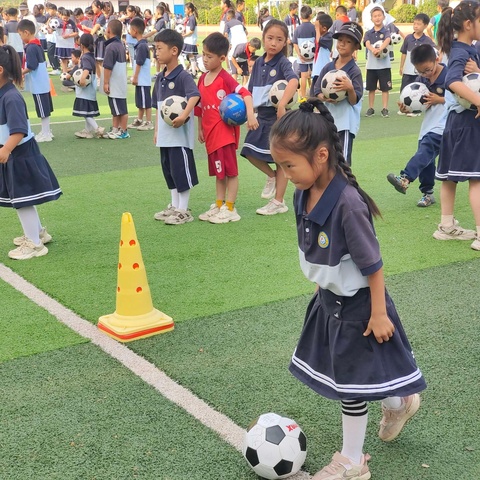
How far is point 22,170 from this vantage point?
Result: 5.89 meters

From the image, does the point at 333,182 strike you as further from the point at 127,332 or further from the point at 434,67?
the point at 434,67

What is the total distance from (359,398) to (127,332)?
1921 millimetres

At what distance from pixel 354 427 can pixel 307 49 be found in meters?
13.5

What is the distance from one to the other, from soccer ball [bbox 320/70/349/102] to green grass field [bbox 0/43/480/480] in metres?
1.25

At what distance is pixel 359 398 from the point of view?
2826 millimetres

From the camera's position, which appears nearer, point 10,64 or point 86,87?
point 10,64

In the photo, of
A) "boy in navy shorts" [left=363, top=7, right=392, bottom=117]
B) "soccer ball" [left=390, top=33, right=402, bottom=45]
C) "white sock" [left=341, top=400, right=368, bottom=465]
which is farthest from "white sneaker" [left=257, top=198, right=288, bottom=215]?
"soccer ball" [left=390, top=33, right=402, bottom=45]

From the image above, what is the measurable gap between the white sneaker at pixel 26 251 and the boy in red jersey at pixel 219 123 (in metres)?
1.68

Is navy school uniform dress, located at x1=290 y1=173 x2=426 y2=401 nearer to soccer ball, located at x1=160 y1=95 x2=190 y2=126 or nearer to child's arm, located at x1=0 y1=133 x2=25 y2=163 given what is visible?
child's arm, located at x1=0 y1=133 x2=25 y2=163

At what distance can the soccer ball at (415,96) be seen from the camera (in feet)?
21.9

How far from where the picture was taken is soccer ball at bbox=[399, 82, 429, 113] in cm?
668

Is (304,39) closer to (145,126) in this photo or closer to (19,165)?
(145,126)

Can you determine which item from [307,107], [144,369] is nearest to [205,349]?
[144,369]

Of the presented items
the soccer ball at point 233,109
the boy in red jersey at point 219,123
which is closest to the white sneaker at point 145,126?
the boy in red jersey at point 219,123
